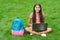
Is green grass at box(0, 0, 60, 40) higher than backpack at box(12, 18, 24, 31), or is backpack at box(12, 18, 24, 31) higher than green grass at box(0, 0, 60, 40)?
backpack at box(12, 18, 24, 31)

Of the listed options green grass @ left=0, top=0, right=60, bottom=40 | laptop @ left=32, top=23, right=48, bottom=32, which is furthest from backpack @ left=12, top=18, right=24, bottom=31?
laptop @ left=32, top=23, right=48, bottom=32

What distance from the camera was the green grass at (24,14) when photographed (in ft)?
16.4

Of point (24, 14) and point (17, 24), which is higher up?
point (17, 24)

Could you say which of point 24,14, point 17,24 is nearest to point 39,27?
point 17,24

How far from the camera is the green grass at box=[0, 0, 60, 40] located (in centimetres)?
501

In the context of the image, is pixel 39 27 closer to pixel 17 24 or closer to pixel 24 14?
pixel 17 24

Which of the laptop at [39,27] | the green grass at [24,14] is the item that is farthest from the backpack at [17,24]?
the laptop at [39,27]

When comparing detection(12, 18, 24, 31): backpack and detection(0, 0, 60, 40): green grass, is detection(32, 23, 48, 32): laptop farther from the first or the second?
detection(12, 18, 24, 31): backpack

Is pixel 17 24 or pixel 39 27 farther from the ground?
pixel 17 24

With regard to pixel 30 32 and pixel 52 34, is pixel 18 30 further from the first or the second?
pixel 52 34

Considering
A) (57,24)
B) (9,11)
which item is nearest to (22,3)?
(9,11)

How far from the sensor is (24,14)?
648cm

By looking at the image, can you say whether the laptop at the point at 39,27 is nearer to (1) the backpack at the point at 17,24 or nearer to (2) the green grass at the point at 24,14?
(2) the green grass at the point at 24,14

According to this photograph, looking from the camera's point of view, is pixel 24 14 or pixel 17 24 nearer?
pixel 17 24
